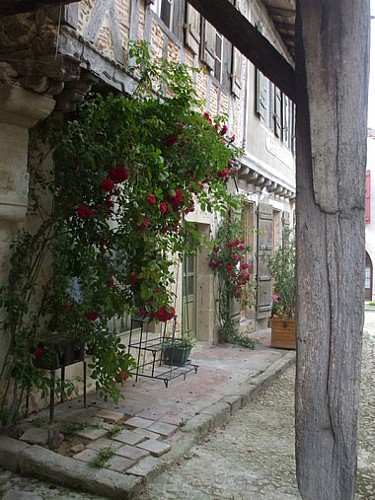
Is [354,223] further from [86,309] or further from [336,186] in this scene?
[86,309]

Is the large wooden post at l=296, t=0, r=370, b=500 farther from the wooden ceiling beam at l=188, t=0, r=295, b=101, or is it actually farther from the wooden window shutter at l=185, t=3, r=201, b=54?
the wooden window shutter at l=185, t=3, r=201, b=54

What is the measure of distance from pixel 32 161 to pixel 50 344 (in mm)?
1517

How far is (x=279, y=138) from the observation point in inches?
417

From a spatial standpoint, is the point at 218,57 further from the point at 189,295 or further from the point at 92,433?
the point at 92,433

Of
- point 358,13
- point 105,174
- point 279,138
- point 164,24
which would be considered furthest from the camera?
point 279,138

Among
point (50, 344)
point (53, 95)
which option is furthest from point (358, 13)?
point (50, 344)

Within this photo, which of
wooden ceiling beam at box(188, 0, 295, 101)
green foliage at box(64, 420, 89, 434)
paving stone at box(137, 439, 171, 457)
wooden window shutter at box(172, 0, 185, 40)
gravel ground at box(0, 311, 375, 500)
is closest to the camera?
wooden ceiling beam at box(188, 0, 295, 101)

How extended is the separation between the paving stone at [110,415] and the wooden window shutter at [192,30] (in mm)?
4138

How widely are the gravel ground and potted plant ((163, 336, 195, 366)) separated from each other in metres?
1.16

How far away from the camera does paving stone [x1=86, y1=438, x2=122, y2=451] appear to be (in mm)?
3381

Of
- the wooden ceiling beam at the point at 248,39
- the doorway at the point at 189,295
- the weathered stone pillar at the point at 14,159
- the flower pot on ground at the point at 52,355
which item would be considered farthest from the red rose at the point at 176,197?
the doorway at the point at 189,295

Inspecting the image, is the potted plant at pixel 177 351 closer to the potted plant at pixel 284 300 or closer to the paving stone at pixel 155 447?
the paving stone at pixel 155 447

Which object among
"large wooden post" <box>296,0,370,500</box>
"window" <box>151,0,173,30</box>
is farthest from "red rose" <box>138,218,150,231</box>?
"window" <box>151,0,173,30</box>

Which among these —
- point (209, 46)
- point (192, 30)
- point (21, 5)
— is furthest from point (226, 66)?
point (21, 5)
